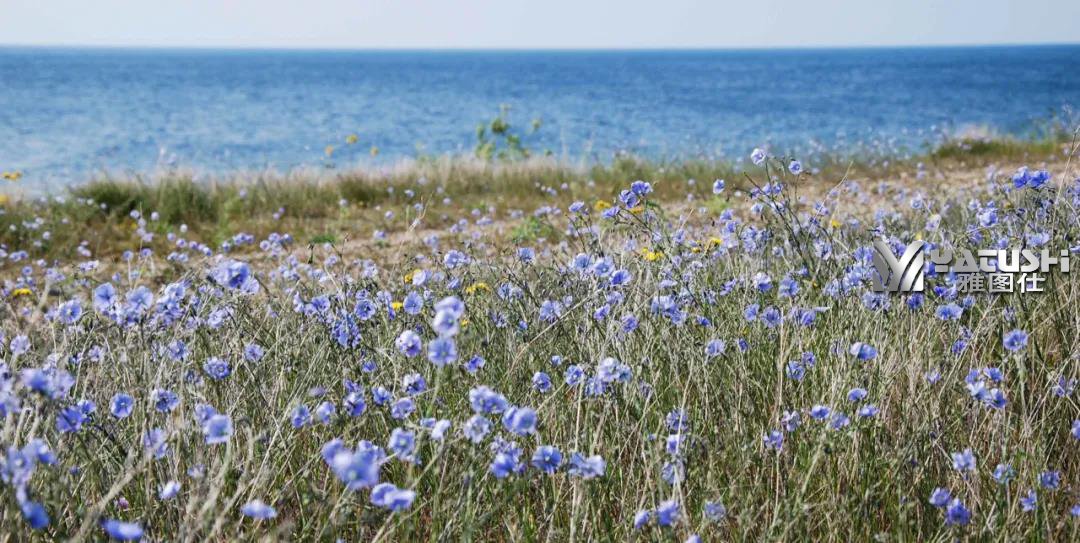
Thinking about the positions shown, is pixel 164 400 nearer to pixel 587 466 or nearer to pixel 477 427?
pixel 477 427

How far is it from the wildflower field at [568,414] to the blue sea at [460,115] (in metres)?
7.29

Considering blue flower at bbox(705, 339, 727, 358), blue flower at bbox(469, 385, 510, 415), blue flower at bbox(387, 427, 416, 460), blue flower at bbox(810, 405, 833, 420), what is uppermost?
blue flower at bbox(469, 385, 510, 415)

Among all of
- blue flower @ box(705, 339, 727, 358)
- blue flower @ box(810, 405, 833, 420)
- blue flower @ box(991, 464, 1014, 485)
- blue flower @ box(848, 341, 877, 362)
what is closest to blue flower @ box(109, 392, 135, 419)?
blue flower @ box(705, 339, 727, 358)

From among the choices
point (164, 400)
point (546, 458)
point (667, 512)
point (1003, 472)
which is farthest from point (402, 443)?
point (1003, 472)

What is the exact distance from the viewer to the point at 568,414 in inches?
93.2

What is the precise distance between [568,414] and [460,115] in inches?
1728

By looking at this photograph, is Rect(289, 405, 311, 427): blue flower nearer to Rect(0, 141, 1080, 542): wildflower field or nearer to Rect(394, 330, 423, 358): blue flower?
Rect(0, 141, 1080, 542): wildflower field

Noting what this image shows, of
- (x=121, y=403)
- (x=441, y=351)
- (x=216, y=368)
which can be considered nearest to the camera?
(x=441, y=351)

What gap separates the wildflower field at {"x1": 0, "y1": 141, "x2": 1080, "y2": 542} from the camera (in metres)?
1.71

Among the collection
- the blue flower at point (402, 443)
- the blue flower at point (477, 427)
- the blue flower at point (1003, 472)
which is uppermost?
the blue flower at point (477, 427)

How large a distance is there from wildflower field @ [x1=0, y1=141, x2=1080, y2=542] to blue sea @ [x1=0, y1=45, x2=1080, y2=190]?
23.9 ft

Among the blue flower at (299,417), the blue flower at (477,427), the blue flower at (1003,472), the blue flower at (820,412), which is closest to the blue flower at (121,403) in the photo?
the blue flower at (299,417)

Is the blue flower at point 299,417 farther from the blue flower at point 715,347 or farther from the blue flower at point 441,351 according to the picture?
the blue flower at point 715,347

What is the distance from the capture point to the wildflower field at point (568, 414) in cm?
171
